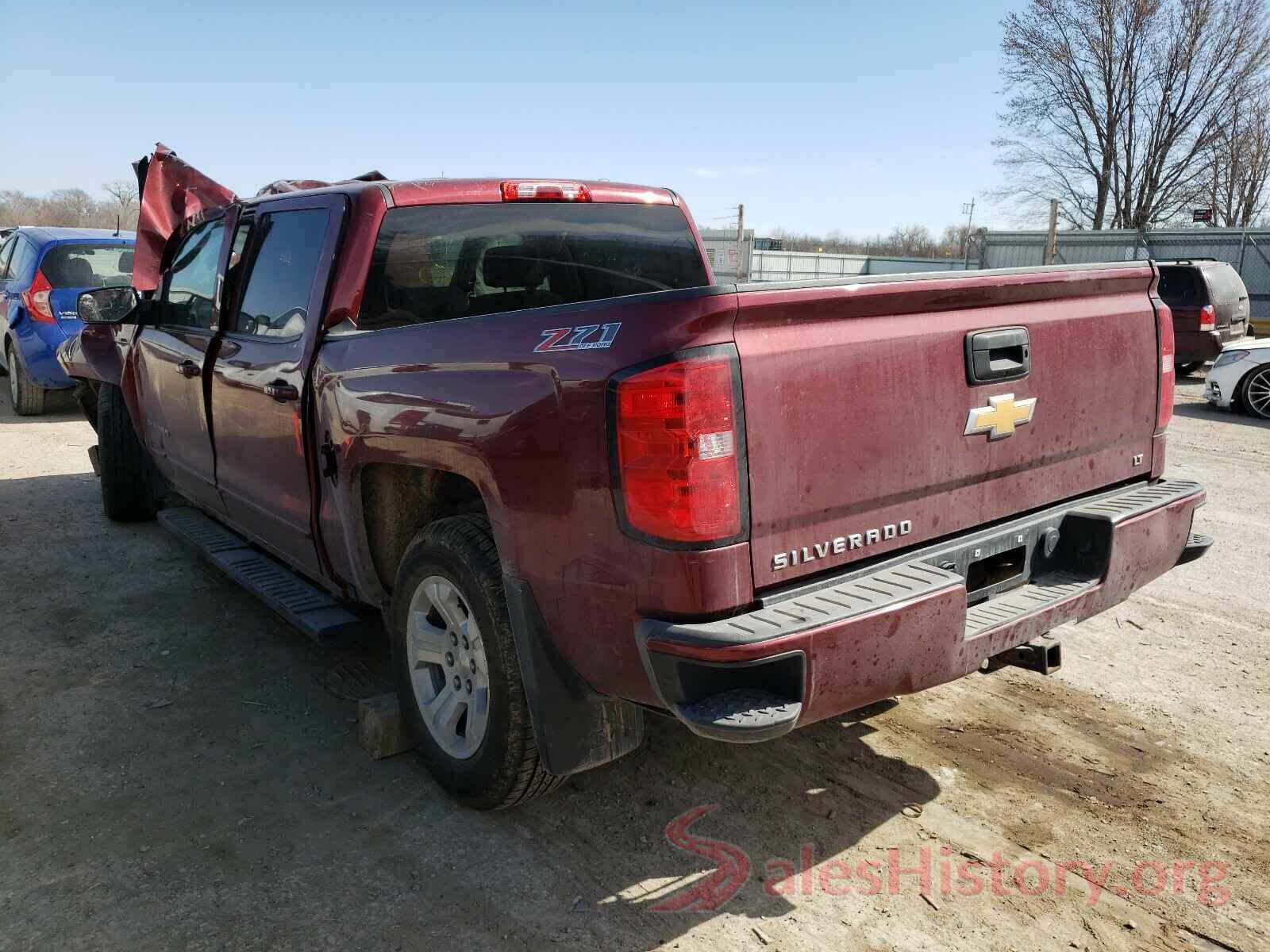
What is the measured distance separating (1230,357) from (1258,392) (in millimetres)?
524

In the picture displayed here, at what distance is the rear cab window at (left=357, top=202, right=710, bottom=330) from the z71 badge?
1.13 metres

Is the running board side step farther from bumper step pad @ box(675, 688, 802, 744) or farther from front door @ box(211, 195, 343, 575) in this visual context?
bumper step pad @ box(675, 688, 802, 744)

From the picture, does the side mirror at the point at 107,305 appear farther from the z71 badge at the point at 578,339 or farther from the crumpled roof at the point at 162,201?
the z71 badge at the point at 578,339

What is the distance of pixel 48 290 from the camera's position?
1015 cm

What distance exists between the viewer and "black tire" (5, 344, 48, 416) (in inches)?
418

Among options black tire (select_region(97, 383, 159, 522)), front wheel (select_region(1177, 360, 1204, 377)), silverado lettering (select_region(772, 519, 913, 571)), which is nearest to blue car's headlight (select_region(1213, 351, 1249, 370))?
front wheel (select_region(1177, 360, 1204, 377))

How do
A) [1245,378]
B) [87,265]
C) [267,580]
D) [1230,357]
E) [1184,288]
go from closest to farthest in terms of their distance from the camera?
1. [267,580]
2. [87,265]
3. [1245,378]
4. [1230,357]
5. [1184,288]

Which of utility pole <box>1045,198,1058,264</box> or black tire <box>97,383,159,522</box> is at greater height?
utility pole <box>1045,198,1058,264</box>

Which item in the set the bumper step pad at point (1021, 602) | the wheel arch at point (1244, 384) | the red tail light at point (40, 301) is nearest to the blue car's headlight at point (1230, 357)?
the wheel arch at point (1244, 384)

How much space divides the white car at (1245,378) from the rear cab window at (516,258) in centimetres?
990

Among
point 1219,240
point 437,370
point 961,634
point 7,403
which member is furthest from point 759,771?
point 1219,240

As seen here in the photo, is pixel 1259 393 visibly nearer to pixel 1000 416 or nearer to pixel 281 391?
pixel 1000 416

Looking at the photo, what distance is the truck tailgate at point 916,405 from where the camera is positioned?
2426 millimetres

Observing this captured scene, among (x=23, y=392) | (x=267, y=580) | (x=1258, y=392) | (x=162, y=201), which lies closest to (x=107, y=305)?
(x=162, y=201)
